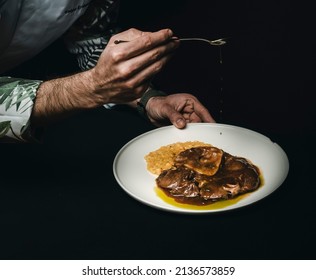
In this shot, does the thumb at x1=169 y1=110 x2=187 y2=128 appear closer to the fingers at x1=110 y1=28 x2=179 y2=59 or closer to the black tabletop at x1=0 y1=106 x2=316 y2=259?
the black tabletop at x1=0 y1=106 x2=316 y2=259

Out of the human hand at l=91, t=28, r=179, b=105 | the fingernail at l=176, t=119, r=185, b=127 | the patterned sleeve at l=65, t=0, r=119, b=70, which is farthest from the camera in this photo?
the patterned sleeve at l=65, t=0, r=119, b=70

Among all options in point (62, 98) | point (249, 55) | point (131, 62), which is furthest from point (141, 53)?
point (249, 55)

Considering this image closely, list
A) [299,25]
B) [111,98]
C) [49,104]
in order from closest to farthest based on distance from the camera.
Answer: [111,98]
[49,104]
[299,25]

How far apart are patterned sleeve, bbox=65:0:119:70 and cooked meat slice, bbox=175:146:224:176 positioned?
87 centimetres

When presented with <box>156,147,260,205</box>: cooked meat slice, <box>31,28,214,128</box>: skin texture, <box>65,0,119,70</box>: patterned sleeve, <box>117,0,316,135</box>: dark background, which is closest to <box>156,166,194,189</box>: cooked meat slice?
<box>156,147,260,205</box>: cooked meat slice

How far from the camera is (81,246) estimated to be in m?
1.05

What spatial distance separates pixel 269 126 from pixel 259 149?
4.04 ft

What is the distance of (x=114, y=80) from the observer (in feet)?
3.96

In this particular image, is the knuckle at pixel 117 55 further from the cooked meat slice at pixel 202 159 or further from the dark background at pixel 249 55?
the dark background at pixel 249 55

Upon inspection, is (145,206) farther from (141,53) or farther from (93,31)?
(93,31)

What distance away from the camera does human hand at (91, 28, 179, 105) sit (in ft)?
3.68

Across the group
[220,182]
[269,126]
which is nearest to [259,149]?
[220,182]

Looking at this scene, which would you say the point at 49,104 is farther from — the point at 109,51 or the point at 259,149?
the point at 259,149
